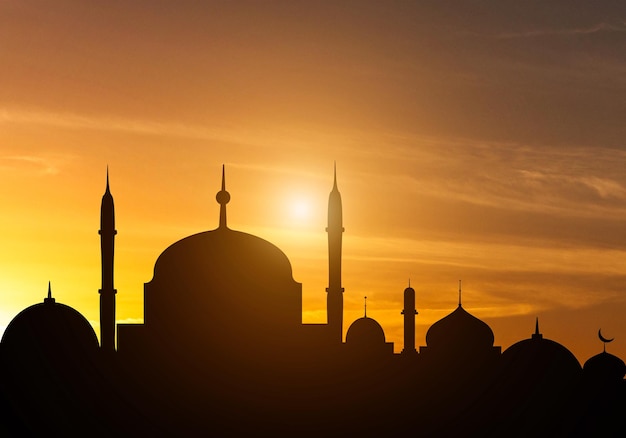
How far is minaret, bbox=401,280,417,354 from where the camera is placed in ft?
183

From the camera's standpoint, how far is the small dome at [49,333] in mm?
44781

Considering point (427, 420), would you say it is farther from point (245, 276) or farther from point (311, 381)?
point (245, 276)

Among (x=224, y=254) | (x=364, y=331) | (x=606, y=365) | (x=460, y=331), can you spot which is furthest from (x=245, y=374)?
(x=364, y=331)

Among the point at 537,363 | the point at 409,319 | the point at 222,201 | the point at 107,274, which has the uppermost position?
the point at 222,201

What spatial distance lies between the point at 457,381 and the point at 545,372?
5.42 meters

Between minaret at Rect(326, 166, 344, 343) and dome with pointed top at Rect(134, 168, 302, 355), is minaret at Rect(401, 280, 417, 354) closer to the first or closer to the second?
minaret at Rect(326, 166, 344, 343)

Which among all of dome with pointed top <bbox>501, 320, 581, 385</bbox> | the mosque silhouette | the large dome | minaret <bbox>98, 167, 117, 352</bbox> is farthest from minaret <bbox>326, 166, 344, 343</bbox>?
minaret <bbox>98, 167, 117, 352</bbox>

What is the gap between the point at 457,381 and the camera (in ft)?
152

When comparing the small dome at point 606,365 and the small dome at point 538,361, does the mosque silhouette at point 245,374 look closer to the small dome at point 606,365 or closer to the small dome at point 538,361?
the small dome at point 538,361

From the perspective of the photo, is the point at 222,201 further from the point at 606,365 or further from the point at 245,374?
the point at 606,365

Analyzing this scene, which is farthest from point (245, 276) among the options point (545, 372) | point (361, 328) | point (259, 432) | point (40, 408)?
point (361, 328)

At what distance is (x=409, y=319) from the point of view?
56906mm

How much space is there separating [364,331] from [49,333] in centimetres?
2642

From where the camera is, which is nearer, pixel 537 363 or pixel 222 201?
pixel 222 201
